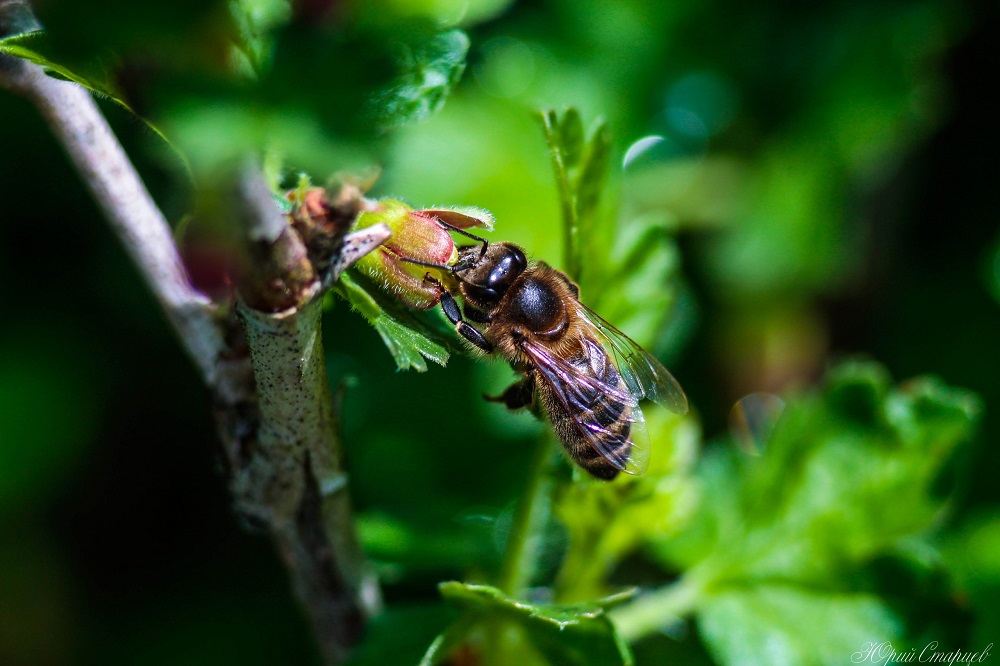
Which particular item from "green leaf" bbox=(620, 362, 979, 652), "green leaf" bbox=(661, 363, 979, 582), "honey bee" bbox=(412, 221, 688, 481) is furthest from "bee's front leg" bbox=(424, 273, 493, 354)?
"green leaf" bbox=(661, 363, 979, 582)

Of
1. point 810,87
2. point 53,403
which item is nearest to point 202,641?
point 53,403

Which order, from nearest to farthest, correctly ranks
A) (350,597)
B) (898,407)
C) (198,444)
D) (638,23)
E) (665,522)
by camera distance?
1. (350,597)
2. (665,522)
3. (898,407)
4. (198,444)
5. (638,23)

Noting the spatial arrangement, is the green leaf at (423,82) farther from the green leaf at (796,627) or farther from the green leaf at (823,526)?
the green leaf at (796,627)

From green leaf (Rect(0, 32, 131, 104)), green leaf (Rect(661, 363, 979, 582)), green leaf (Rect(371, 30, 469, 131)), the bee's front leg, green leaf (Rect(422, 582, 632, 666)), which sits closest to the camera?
green leaf (Rect(0, 32, 131, 104))

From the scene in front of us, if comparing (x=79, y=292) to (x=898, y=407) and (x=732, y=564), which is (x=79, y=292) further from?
(x=898, y=407)

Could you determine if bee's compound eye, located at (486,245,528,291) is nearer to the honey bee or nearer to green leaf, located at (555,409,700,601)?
the honey bee

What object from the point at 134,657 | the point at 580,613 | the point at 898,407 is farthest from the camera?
the point at 134,657

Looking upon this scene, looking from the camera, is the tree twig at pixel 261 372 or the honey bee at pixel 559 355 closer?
A: the tree twig at pixel 261 372

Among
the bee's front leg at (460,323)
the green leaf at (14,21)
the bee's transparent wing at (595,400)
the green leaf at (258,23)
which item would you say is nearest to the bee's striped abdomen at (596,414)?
the bee's transparent wing at (595,400)
